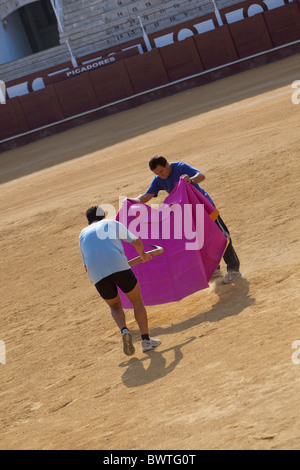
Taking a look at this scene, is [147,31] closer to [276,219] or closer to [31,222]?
[31,222]

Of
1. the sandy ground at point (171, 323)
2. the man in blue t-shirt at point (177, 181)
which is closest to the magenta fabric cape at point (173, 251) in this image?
the man in blue t-shirt at point (177, 181)

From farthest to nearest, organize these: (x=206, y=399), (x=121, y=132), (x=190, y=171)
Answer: (x=121, y=132), (x=190, y=171), (x=206, y=399)

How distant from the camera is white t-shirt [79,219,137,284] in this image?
644 centimetres

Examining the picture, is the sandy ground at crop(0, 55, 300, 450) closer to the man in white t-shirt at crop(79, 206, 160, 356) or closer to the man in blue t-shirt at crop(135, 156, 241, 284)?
the man in blue t-shirt at crop(135, 156, 241, 284)

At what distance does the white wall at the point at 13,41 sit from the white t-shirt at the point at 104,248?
22.6 meters

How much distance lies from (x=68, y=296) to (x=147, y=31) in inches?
643

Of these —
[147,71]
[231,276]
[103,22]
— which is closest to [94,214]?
[231,276]

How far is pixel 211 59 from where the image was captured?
21.3 m

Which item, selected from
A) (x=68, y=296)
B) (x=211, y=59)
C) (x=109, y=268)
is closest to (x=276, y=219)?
(x=68, y=296)

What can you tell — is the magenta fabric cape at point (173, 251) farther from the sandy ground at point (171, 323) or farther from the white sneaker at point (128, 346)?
the white sneaker at point (128, 346)

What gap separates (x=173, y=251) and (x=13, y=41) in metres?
23.2

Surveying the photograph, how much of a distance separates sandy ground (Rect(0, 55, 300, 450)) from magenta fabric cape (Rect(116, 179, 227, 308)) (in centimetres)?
20

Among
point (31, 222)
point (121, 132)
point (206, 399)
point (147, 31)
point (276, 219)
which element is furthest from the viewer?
point (147, 31)

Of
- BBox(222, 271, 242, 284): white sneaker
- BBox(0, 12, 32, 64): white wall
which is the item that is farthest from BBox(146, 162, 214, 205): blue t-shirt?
BBox(0, 12, 32, 64): white wall
